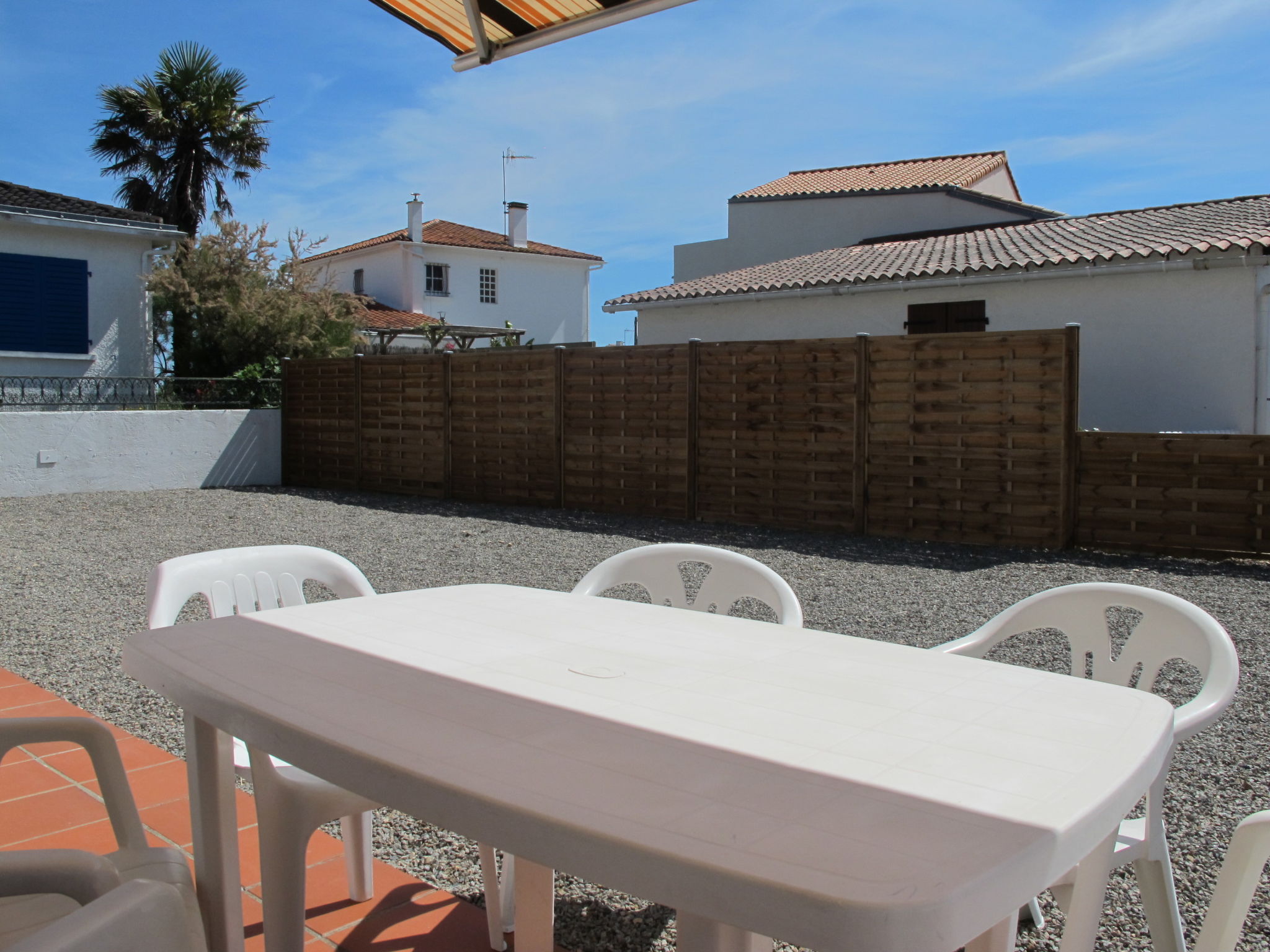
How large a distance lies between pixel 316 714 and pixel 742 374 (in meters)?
9.09

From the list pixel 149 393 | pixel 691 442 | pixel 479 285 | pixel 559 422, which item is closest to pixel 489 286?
pixel 479 285

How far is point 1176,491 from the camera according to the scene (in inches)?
324

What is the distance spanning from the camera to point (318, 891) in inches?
102

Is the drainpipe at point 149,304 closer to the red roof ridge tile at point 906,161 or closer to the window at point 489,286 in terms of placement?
the window at point 489,286

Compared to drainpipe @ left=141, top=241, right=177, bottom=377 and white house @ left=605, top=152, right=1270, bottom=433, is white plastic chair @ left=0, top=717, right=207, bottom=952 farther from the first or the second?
drainpipe @ left=141, top=241, right=177, bottom=377

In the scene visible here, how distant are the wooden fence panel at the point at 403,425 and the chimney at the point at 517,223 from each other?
19559mm

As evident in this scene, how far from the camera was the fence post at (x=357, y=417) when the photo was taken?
1434cm

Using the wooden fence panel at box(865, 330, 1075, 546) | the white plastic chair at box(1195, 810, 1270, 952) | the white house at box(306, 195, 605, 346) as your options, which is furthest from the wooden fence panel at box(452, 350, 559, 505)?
the white house at box(306, 195, 605, 346)

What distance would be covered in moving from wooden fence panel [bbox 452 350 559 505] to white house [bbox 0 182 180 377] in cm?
738

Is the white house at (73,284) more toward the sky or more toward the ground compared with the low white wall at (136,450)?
more toward the sky

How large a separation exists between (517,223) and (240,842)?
31.8 meters

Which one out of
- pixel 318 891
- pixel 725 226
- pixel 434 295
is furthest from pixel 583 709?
pixel 434 295

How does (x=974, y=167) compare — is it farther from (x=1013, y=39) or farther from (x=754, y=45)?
(x=754, y=45)

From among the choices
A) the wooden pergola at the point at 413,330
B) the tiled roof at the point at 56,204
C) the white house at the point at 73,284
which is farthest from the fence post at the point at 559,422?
the wooden pergola at the point at 413,330
